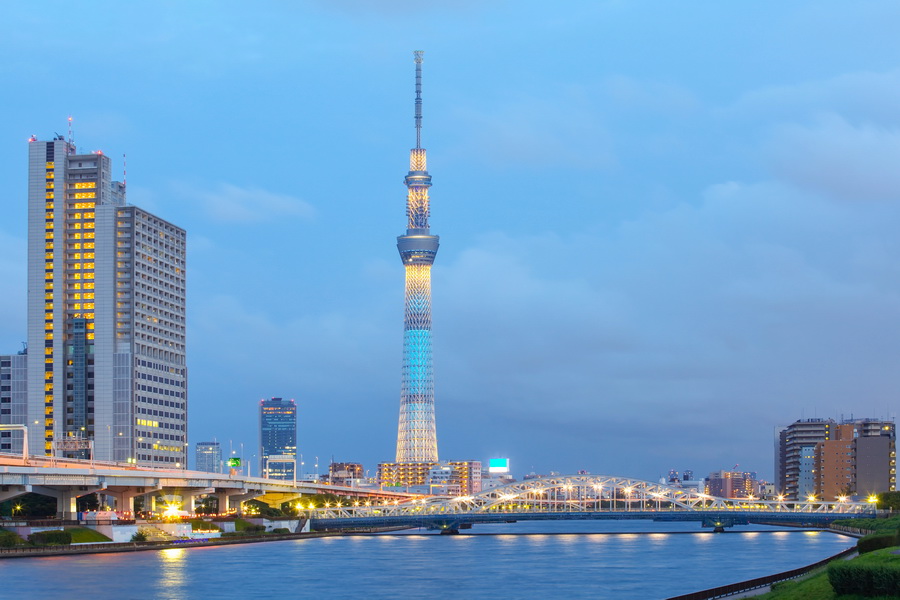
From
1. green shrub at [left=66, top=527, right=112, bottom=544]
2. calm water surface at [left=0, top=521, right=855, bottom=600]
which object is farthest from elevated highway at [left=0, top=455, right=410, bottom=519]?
calm water surface at [left=0, top=521, right=855, bottom=600]

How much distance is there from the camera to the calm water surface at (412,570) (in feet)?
251

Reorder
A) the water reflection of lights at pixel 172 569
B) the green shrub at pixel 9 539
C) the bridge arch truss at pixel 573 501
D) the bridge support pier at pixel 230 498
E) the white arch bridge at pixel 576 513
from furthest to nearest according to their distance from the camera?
1. the bridge arch truss at pixel 573 501
2. the white arch bridge at pixel 576 513
3. the bridge support pier at pixel 230 498
4. the green shrub at pixel 9 539
5. the water reflection of lights at pixel 172 569

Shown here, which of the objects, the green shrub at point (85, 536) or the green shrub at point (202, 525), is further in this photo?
the green shrub at point (202, 525)

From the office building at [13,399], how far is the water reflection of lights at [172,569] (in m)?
81.1

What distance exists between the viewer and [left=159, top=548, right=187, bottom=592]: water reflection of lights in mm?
78887

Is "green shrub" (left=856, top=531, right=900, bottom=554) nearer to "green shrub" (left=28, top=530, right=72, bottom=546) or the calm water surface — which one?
the calm water surface

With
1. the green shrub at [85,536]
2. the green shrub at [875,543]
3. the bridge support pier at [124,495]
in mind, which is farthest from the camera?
the bridge support pier at [124,495]

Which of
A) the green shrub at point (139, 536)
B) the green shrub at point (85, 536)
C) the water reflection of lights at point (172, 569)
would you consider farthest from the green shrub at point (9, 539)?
the green shrub at point (139, 536)

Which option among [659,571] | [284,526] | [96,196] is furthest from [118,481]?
[96,196]

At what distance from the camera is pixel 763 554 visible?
10919cm

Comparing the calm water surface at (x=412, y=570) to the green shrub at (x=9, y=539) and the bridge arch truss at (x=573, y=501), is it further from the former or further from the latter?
the bridge arch truss at (x=573, y=501)

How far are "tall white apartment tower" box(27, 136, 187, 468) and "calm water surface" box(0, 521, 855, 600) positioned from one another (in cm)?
6041

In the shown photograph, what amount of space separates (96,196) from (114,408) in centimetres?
3148

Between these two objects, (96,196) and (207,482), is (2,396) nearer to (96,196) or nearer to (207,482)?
(96,196)
